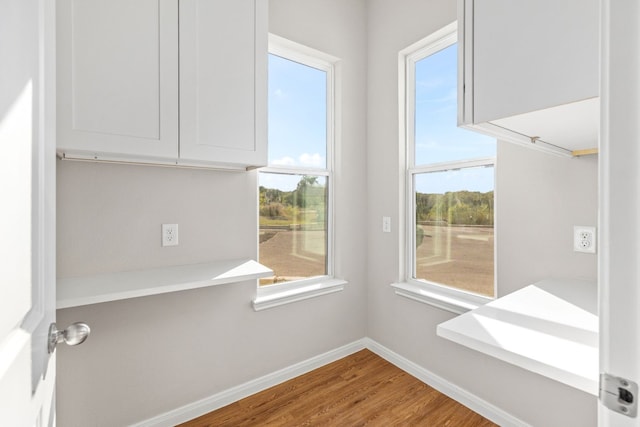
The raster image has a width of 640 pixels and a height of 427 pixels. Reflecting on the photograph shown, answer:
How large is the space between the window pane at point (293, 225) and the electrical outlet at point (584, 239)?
1.52 metres

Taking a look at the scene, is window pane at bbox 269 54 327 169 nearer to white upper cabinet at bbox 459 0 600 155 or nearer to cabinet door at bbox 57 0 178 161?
cabinet door at bbox 57 0 178 161

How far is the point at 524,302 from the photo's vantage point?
109cm

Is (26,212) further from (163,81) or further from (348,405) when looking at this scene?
(348,405)

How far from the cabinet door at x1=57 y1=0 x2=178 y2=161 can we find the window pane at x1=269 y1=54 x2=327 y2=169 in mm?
828

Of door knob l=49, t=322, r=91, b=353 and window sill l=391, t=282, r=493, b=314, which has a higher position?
door knob l=49, t=322, r=91, b=353

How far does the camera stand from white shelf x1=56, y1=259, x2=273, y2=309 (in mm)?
1173

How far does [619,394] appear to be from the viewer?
1.50 ft

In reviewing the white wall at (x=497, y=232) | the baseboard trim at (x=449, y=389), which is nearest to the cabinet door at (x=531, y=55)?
the white wall at (x=497, y=232)

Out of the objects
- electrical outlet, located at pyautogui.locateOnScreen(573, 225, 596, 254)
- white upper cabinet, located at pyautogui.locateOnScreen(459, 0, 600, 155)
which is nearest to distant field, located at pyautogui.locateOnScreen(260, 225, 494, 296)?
electrical outlet, located at pyautogui.locateOnScreen(573, 225, 596, 254)

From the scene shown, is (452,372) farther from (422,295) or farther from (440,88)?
(440,88)

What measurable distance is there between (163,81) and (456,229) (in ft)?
6.07

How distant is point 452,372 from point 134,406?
1.84 m

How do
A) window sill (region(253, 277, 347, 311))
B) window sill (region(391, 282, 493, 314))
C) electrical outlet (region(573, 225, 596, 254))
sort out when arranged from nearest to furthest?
electrical outlet (region(573, 225, 596, 254))
window sill (region(391, 282, 493, 314))
window sill (region(253, 277, 347, 311))

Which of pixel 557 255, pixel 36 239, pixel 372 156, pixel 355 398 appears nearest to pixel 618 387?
pixel 36 239
